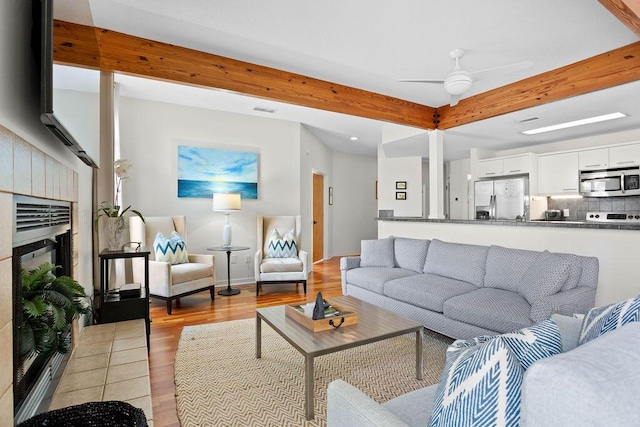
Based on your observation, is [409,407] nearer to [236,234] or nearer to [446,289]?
[446,289]

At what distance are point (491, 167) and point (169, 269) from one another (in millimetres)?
5965

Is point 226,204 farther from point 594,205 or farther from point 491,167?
point 594,205

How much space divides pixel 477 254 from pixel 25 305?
3.14 meters

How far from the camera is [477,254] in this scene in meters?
3.09

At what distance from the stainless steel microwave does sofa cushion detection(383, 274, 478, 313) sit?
12.4 feet

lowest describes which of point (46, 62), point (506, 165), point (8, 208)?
point (8, 208)

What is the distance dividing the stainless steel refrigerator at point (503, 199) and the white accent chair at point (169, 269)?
5.09 m

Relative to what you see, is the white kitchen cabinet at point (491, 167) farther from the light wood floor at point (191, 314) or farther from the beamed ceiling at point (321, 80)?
the light wood floor at point (191, 314)


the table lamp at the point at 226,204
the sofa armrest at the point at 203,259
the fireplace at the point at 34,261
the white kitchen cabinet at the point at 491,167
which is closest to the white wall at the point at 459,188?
the white kitchen cabinet at the point at 491,167

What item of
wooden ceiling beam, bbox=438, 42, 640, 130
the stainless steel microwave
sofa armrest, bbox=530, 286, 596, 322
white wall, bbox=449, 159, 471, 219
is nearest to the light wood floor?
sofa armrest, bbox=530, 286, 596, 322

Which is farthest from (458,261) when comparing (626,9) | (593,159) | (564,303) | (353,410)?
(593,159)

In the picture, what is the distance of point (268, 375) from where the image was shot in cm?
227

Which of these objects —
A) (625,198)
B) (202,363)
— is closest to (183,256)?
(202,363)

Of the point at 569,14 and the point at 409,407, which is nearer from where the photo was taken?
the point at 409,407
